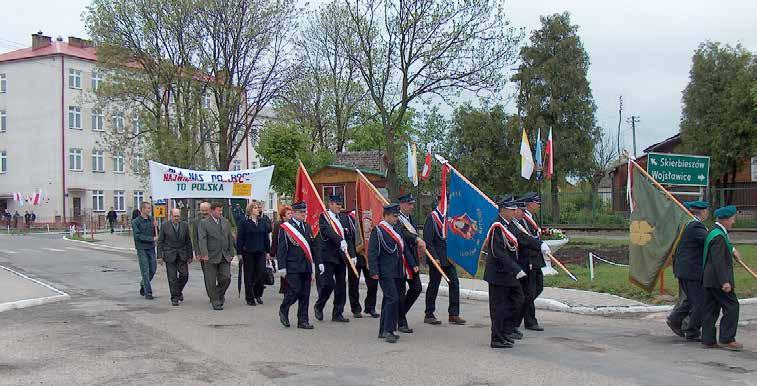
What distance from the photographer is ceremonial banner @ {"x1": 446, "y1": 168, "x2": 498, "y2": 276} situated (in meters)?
10.6

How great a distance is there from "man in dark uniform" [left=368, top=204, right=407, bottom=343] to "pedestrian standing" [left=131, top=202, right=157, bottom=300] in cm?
568

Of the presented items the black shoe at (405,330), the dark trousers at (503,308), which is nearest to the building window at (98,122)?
the black shoe at (405,330)

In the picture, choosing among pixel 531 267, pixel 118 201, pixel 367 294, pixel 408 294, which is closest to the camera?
pixel 531 267

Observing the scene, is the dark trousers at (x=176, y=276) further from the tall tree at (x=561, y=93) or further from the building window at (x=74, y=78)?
the building window at (x=74, y=78)

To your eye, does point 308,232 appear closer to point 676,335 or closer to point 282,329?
point 282,329

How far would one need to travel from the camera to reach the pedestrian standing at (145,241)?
530 inches

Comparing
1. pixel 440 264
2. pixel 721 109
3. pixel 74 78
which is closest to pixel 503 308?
pixel 440 264

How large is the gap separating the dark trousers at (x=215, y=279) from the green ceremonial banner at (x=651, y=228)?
6647mm

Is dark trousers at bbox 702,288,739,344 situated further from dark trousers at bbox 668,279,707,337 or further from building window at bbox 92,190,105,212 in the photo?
building window at bbox 92,190,105,212

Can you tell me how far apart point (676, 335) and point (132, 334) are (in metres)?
7.10

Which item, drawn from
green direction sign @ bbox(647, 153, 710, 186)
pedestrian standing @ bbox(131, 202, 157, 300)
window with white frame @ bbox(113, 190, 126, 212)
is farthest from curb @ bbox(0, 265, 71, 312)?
window with white frame @ bbox(113, 190, 126, 212)

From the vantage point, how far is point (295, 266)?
10.6 metres

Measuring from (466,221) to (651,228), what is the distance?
2839 millimetres

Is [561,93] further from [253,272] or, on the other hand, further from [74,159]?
[74,159]
